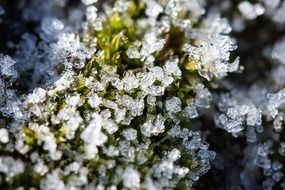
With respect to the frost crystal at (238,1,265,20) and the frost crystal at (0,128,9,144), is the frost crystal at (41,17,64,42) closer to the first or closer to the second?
the frost crystal at (0,128,9,144)

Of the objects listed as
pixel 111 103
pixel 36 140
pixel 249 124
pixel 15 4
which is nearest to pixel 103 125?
pixel 111 103

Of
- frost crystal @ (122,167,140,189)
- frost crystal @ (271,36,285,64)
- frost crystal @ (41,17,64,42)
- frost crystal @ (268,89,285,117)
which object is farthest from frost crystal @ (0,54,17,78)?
frost crystal @ (271,36,285,64)

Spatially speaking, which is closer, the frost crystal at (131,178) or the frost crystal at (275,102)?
the frost crystal at (131,178)

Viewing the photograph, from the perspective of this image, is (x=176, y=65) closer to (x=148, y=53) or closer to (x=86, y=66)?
(x=148, y=53)

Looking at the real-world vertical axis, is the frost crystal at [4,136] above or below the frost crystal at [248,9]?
below

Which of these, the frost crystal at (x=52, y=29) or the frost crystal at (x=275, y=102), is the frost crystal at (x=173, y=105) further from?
the frost crystal at (x=52, y=29)

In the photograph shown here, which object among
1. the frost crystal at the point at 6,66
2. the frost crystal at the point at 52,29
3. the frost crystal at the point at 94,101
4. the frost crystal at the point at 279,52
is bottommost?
the frost crystal at the point at 94,101

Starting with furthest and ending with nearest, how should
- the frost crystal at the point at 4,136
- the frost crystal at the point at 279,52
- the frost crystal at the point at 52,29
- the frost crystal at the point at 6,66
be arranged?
1. the frost crystal at the point at 279,52
2. the frost crystal at the point at 52,29
3. the frost crystal at the point at 6,66
4. the frost crystal at the point at 4,136

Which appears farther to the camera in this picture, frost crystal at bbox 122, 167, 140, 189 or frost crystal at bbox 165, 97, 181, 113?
frost crystal at bbox 165, 97, 181, 113

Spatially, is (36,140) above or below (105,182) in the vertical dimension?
above

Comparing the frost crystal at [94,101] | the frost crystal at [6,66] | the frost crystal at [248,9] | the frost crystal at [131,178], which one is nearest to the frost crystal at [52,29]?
the frost crystal at [6,66]

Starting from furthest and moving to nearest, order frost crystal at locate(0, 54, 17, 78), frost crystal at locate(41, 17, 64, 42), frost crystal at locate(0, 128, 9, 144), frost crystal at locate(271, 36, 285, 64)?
frost crystal at locate(271, 36, 285, 64) < frost crystal at locate(41, 17, 64, 42) < frost crystal at locate(0, 54, 17, 78) < frost crystal at locate(0, 128, 9, 144)
